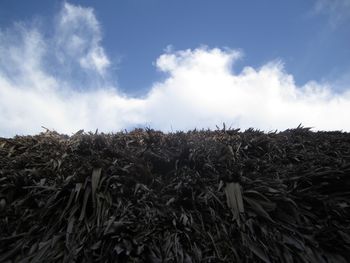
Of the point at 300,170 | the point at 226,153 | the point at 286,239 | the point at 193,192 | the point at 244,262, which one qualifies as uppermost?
the point at 226,153

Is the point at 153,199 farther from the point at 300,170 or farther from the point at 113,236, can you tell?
the point at 300,170

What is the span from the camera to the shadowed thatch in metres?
2.48

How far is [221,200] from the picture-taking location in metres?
2.96

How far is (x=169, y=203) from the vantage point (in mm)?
2875

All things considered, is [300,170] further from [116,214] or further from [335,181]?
[116,214]

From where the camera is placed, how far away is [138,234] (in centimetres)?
249

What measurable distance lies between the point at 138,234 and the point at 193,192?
2.44 ft

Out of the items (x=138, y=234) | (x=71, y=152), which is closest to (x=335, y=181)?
(x=138, y=234)

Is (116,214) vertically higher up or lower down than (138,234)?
higher up

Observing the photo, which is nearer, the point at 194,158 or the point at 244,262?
the point at 244,262

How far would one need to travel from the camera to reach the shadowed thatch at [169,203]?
8.15ft

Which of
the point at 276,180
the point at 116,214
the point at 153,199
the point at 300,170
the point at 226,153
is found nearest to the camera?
the point at 116,214

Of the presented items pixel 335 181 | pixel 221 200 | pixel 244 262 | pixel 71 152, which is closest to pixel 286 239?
pixel 244 262

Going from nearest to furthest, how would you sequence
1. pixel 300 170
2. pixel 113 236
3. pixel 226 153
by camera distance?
pixel 113 236 < pixel 300 170 < pixel 226 153
